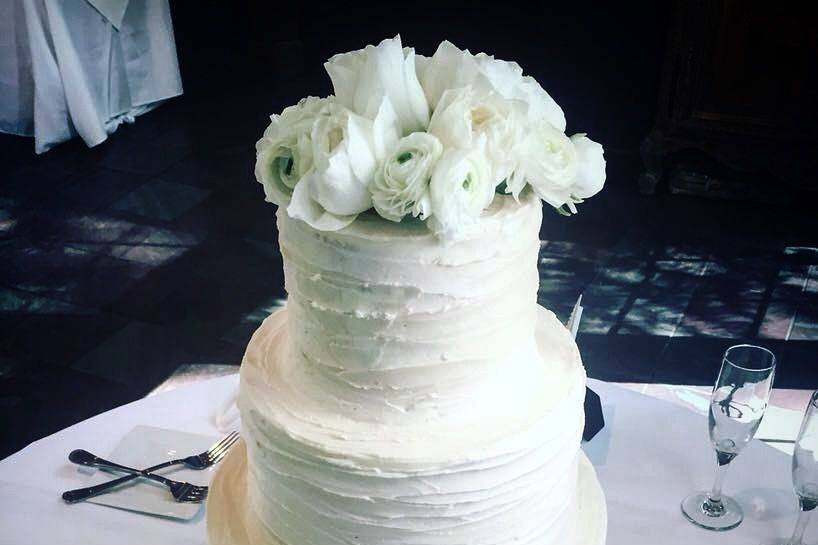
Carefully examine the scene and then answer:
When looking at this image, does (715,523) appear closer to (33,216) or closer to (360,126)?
(360,126)

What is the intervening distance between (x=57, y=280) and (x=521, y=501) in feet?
11.2

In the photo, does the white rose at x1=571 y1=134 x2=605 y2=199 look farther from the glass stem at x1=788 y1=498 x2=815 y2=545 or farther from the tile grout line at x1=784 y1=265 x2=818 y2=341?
the tile grout line at x1=784 y1=265 x2=818 y2=341

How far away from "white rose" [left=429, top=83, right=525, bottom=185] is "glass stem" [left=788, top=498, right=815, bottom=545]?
0.87 meters

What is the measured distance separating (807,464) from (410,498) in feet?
2.53

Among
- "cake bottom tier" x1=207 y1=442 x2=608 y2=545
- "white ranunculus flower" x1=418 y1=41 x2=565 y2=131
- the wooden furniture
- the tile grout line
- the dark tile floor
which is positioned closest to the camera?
"white ranunculus flower" x1=418 y1=41 x2=565 y2=131

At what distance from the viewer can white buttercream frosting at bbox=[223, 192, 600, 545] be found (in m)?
1.14

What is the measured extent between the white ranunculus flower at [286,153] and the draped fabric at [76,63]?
454 centimetres

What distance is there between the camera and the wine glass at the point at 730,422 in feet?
5.27

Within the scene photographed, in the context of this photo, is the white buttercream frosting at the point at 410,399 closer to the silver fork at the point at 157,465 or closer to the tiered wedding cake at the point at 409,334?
the tiered wedding cake at the point at 409,334

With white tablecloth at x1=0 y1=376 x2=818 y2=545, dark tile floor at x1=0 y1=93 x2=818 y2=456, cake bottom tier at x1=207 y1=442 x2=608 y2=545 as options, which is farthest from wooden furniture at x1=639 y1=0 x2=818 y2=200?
cake bottom tier at x1=207 y1=442 x2=608 y2=545

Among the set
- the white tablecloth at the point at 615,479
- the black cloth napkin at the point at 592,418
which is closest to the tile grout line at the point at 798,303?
the white tablecloth at the point at 615,479

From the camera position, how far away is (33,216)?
4.66 meters

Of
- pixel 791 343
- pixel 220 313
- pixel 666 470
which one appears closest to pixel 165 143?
pixel 220 313

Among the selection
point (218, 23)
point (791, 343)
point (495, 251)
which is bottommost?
point (791, 343)
